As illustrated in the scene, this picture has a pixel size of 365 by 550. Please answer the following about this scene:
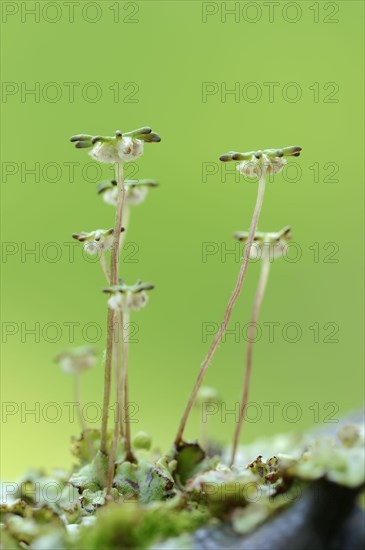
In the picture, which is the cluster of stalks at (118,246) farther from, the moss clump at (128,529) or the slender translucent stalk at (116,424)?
the moss clump at (128,529)

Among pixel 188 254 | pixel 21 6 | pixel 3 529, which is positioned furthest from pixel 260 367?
pixel 3 529

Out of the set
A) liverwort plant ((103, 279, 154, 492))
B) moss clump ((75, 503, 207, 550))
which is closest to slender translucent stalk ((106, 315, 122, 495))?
liverwort plant ((103, 279, 154, 492))

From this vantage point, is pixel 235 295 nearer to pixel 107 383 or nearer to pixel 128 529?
pixel 107 383

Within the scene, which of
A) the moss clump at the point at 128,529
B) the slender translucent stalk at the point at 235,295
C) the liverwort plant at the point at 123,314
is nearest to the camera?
the moss clump at the point at 128,529

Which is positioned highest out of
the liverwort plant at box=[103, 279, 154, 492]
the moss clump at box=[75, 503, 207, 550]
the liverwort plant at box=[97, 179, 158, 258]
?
the liverwort plant at box=[97, 179, 158, 258]

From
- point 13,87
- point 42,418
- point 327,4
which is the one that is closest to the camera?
point 42,418

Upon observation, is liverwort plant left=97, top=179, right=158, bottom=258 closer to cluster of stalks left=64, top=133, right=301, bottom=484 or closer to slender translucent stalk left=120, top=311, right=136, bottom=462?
cluster of stalks left=64, top=133, right=301, bottom=484

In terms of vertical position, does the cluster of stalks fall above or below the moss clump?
above

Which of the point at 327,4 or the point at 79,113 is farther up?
the point at 327,4

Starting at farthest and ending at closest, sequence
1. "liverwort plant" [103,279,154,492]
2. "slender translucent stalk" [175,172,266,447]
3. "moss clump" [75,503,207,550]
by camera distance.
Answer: "slender translucent stalk" [175,172,266,447]
"liverwort plant" [103,279,154,492]
"moss clump" [75,503,207,550]

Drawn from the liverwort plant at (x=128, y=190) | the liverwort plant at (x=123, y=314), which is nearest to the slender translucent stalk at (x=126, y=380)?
the liverwort plant at (x=123, y=314)

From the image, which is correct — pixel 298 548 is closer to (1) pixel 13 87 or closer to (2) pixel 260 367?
(2) pixel 260 367
